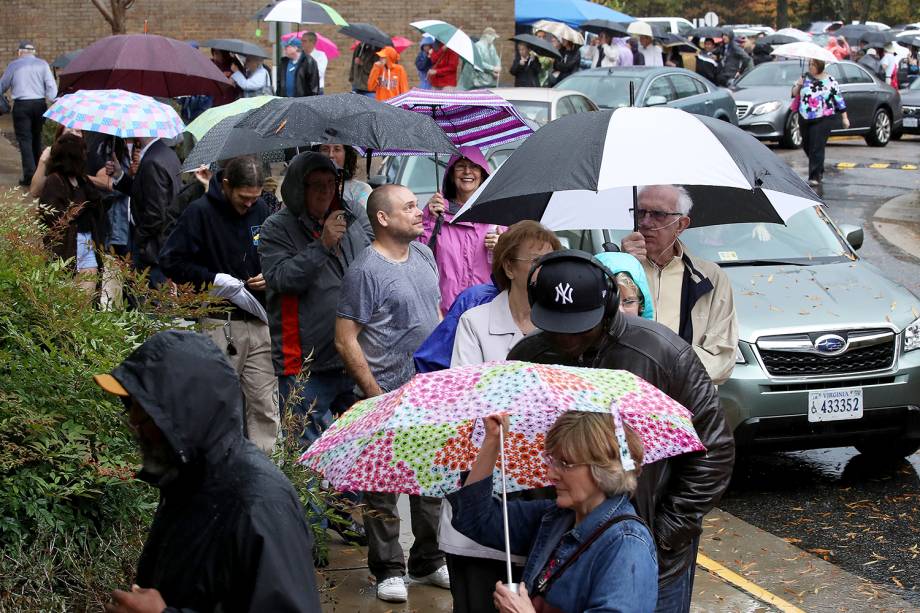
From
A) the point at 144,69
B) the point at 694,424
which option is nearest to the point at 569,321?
the point at 694,424

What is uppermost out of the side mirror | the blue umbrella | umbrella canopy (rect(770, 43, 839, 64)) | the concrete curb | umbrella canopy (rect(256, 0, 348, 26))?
umbrella canopy (rect(256, 0, 348, 26))

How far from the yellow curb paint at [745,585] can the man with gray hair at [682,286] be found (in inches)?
42.3

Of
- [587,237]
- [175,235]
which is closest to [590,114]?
[175,235]

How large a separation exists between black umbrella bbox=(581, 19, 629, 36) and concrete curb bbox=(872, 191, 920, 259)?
33.9 ft

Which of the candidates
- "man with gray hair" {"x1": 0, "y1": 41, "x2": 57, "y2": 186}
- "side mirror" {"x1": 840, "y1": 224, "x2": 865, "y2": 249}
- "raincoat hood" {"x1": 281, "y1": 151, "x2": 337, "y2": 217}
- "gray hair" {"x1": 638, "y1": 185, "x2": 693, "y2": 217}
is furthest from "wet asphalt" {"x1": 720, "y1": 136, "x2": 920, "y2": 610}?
→ "man with gray hair" {"x1": 0, "y1": 41, "x2": 57, "y2": 186}

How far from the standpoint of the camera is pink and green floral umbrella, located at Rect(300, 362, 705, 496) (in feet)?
10.9

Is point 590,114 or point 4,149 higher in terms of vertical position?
point 590,114

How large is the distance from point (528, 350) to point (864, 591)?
10.6 feet

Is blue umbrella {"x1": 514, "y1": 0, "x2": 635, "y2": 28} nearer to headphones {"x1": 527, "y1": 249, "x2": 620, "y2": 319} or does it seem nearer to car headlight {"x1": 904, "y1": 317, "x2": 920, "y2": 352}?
car headlight {"x1": 904, "y1": 317, "x2": 920, "y2": 352}

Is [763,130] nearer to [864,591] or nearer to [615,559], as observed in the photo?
[864,591]

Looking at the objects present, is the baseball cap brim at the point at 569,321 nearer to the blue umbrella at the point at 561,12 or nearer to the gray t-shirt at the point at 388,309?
the gray t-shirt at the point at 388,309

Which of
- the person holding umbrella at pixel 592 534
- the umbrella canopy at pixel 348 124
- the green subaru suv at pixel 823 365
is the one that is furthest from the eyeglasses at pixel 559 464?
the green subaru suv at pixel 823 365

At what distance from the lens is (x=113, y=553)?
185 inches

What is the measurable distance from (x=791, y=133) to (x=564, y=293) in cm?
2296
